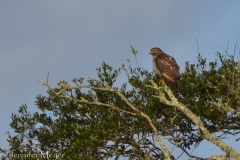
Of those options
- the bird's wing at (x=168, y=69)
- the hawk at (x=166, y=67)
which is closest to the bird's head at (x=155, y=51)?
the hawk at (x=166, y=67)

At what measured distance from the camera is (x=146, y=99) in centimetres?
1553

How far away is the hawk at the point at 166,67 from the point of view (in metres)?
16.1

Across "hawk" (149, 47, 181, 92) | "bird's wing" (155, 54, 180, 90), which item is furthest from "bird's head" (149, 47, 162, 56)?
"bird's wing" (155, 54, 180, 90)

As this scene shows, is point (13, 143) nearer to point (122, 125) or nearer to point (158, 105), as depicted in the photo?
point (122, 125)

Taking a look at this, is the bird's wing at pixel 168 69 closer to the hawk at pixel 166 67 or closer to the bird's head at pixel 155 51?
the hawk at pixel 166 67

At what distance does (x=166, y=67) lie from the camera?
17453mm

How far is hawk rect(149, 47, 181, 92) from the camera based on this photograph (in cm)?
1606

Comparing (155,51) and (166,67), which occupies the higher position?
(155,51)

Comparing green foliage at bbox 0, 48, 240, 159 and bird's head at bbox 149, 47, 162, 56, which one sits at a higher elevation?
bird's head at bbox 149, 47, 162, 56

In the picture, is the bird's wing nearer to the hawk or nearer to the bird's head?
the hawk

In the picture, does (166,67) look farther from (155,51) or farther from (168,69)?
(155,51)

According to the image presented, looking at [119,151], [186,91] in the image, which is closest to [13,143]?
[119,151]

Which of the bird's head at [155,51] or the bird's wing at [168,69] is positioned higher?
the bird's head at [155,51]

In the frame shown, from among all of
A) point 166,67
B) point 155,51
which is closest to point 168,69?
point 166,67
